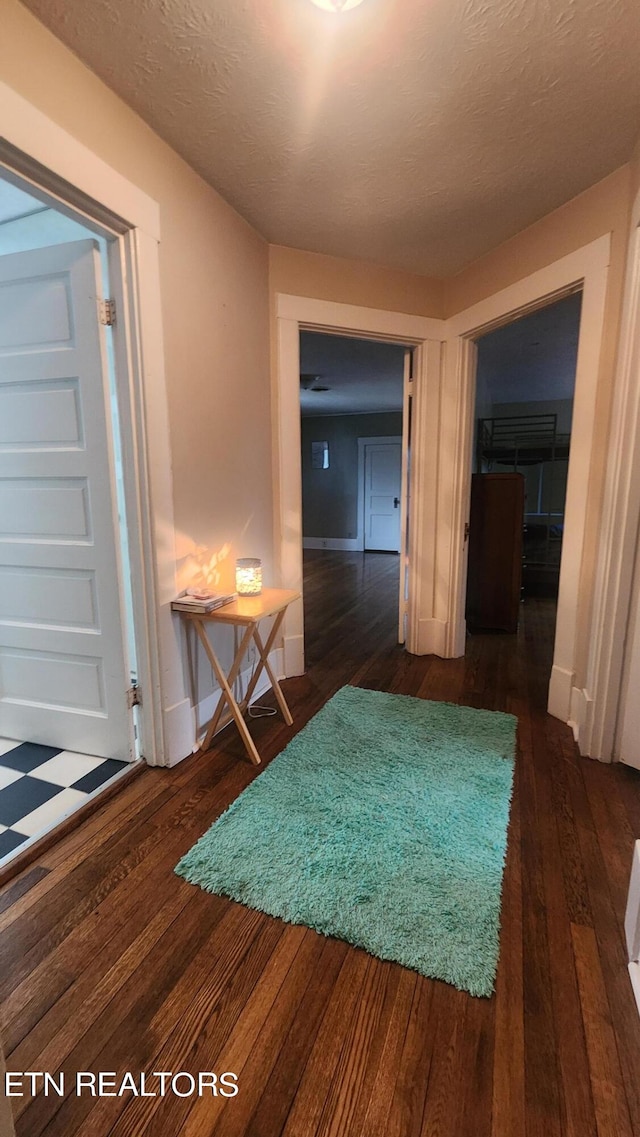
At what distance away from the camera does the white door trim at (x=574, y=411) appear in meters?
2.13

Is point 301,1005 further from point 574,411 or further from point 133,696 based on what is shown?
point 574,411

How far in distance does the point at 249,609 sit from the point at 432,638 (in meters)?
1.75

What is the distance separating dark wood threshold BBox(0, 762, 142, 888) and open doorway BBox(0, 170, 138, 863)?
37 millimetres

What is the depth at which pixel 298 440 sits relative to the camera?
113 inches

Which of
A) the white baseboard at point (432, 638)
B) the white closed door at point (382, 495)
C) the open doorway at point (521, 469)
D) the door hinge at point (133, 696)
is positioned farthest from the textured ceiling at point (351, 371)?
the door hinge at point (133, 696)

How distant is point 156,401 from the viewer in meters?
1.84

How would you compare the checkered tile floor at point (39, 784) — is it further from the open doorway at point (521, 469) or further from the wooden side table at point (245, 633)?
the open doorway at point (521, 469)

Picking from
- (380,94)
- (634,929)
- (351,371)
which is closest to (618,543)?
(634,929)

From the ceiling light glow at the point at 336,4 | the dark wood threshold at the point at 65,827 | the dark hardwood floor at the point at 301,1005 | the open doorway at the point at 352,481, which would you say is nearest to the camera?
the dark hardwood floor at the point at 301,1005

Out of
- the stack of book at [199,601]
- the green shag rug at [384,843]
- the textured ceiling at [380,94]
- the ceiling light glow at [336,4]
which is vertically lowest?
the green shag rug at [384,843]

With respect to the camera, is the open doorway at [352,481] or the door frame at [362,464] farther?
the door frame at [362,464]

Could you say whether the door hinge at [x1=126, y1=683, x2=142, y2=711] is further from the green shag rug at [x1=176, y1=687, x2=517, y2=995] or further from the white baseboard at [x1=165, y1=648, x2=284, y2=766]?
the green shag rug at [x1=176, y1=687, x2=517, y2=995]

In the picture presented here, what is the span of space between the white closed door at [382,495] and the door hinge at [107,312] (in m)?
6.41

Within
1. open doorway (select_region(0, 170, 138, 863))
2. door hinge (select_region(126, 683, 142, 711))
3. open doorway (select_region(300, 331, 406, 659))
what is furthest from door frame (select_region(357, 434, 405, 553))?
door hinge (select_region(126, 683, 142, 711))
